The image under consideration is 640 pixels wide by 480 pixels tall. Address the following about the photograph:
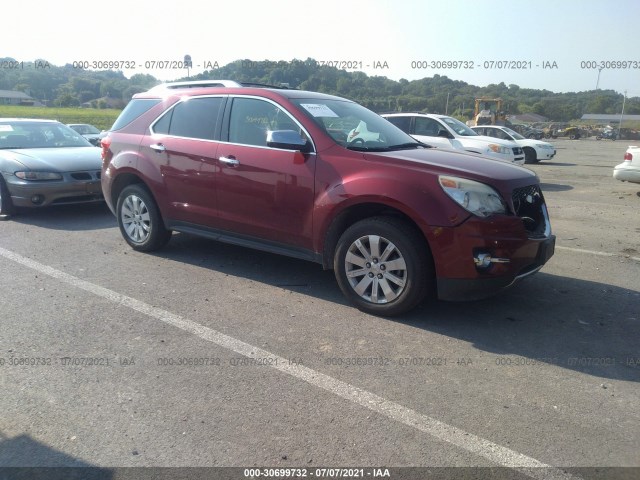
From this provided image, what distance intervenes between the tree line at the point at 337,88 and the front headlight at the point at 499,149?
9.79ft

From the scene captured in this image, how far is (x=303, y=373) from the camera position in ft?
11.7

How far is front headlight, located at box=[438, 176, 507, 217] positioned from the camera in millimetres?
4145

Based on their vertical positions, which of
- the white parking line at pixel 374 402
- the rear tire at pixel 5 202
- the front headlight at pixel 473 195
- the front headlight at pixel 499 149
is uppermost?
the front headlight at pixel 499 149

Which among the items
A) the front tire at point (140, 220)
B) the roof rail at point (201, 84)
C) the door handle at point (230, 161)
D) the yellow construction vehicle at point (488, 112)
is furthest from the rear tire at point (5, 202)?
the yellow construction vehicle at point (488, 112)

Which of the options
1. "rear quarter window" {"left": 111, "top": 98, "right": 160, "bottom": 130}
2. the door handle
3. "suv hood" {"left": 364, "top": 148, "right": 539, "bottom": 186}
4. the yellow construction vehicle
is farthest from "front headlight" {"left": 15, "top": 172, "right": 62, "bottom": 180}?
the yellow construction vehicle

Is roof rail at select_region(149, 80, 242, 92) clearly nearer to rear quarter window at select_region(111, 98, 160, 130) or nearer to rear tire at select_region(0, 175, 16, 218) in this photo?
rear quarter window at select_region(111, 98, 160, 130)

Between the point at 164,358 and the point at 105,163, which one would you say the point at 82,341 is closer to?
the point at 164,358

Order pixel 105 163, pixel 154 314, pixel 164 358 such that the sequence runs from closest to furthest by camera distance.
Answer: pixel 164 358
pixel 154 314
pixel 105 163

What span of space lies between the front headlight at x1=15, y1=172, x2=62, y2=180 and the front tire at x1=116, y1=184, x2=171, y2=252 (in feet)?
7.22

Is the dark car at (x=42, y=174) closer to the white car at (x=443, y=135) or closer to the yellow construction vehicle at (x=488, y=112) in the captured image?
the white car at (x=443, y=135)

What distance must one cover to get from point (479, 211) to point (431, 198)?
37 centimetres

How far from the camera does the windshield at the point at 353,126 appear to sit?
16.2 ft

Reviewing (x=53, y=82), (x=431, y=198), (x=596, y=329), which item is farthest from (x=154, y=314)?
(x=53, y=82)

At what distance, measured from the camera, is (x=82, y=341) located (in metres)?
4.04
